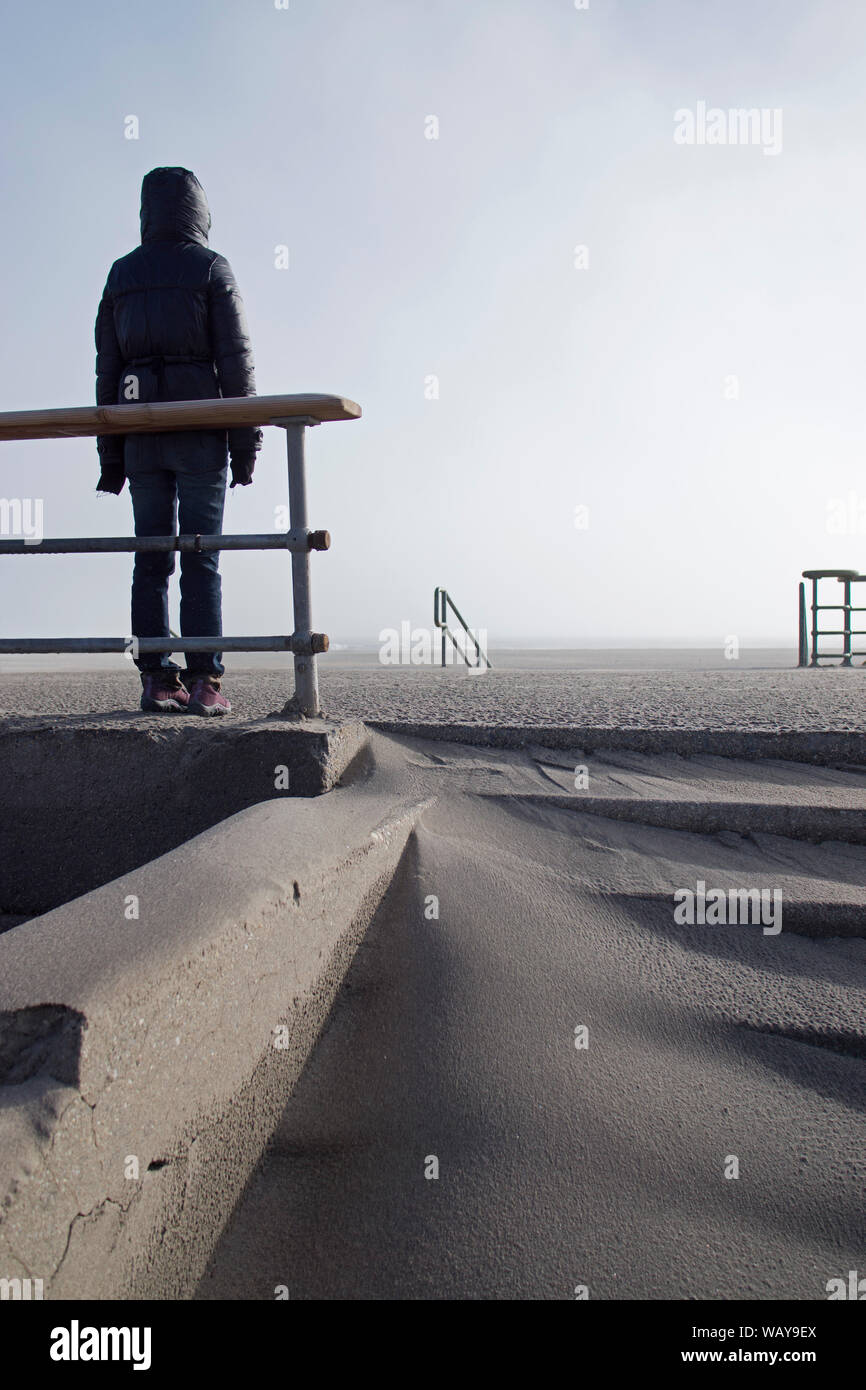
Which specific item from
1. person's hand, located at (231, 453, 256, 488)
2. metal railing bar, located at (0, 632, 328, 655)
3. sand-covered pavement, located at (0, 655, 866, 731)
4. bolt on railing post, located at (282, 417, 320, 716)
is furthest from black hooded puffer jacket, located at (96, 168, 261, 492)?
→ sand-covered pavement, located at (0, 655, 866, 731)

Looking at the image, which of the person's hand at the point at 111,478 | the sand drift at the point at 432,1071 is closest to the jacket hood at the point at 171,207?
the person's hand at the point at 111,478

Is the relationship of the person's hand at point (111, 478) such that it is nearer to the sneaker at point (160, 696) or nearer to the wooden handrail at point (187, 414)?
the wooden handrail at point (187, 414)

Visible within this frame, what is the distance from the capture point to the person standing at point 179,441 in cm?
315

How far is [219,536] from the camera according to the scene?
2.90 metres

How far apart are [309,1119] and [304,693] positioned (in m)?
1.56

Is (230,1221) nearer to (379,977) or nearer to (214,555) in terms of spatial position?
(379,977)

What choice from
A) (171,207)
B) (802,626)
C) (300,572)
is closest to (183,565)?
(300,572)

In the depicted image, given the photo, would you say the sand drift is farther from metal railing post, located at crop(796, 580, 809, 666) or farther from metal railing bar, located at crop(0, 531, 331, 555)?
metal railing post, located at crop(796, 580, 809, 666)

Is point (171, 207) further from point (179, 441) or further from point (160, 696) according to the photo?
point (160, 696)

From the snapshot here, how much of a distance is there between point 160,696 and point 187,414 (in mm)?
1016

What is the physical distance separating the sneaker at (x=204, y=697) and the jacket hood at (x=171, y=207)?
1692 millimetres

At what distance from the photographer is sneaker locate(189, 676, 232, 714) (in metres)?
3.10

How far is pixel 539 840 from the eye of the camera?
2.38 meters

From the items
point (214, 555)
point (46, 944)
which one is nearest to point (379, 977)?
point (46, 944)
